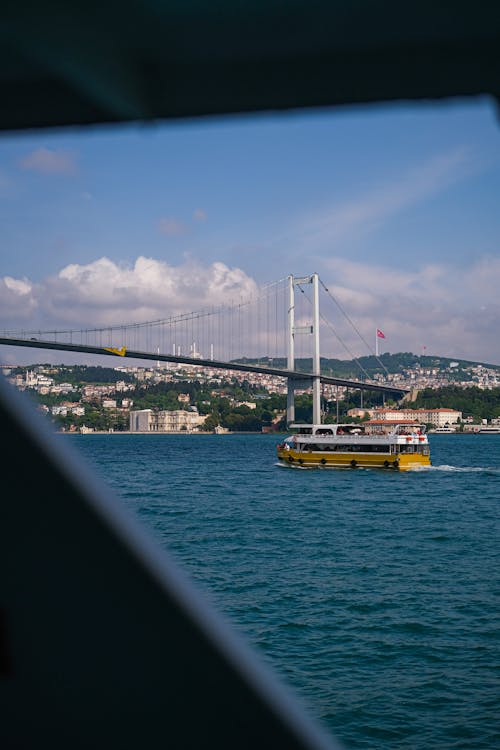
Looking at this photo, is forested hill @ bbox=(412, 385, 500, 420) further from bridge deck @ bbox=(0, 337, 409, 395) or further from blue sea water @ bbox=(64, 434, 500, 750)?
blue sea water @ bbox=(64, 434, 500, 750)

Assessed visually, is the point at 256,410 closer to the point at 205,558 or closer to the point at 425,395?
the point at 425,395

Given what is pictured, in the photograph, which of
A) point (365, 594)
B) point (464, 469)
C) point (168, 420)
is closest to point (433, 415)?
point (168, 420)

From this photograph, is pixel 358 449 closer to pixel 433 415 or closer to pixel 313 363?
pixel 313 363

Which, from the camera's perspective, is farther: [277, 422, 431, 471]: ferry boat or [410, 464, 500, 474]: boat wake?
[410, 464, 500, 474]: boat wake

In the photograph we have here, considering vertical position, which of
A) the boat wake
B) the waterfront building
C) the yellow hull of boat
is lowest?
the boat wake

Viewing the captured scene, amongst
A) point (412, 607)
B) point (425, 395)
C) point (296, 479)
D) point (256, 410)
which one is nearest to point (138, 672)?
point (412, 607)

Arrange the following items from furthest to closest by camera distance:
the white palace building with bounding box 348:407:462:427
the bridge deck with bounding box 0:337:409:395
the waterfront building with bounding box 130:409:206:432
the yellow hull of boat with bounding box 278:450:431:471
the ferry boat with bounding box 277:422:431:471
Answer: the waterfront building with bounding box 130:409:206:432 → the white palace building with bounding box 348:407:462:427 → the bridge deck with bounding box 0:337:409:395 → the ferry boat with bounding box 277:422:431:471 → the yellow hull of boat with bounding box 278:450:431:471

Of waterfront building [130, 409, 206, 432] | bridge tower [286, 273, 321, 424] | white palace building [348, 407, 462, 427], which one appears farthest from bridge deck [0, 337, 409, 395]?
waterfront building [130, 409, 206, 432]
